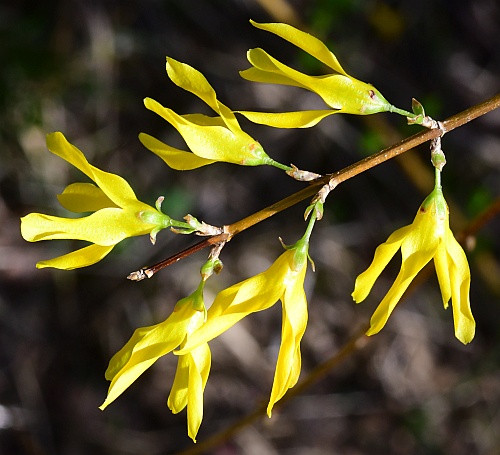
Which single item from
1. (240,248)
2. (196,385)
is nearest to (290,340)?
(196,385)

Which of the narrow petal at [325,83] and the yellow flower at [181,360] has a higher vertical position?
the narrow petal at [325,83]

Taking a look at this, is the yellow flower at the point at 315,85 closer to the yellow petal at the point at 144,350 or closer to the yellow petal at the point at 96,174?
the yellow petal at the point at 96,174

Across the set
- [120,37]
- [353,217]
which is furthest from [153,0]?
[353,217]

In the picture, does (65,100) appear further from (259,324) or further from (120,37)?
(259,324)

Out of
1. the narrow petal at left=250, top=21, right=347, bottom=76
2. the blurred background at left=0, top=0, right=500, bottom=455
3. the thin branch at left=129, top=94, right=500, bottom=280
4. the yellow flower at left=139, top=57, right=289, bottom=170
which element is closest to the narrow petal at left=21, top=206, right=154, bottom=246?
the thin branch at left=129, top=94, right=500, bottom=280

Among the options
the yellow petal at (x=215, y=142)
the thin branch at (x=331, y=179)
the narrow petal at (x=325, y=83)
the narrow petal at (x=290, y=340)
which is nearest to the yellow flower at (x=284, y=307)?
the narrow petal at (x=290, y=340)
